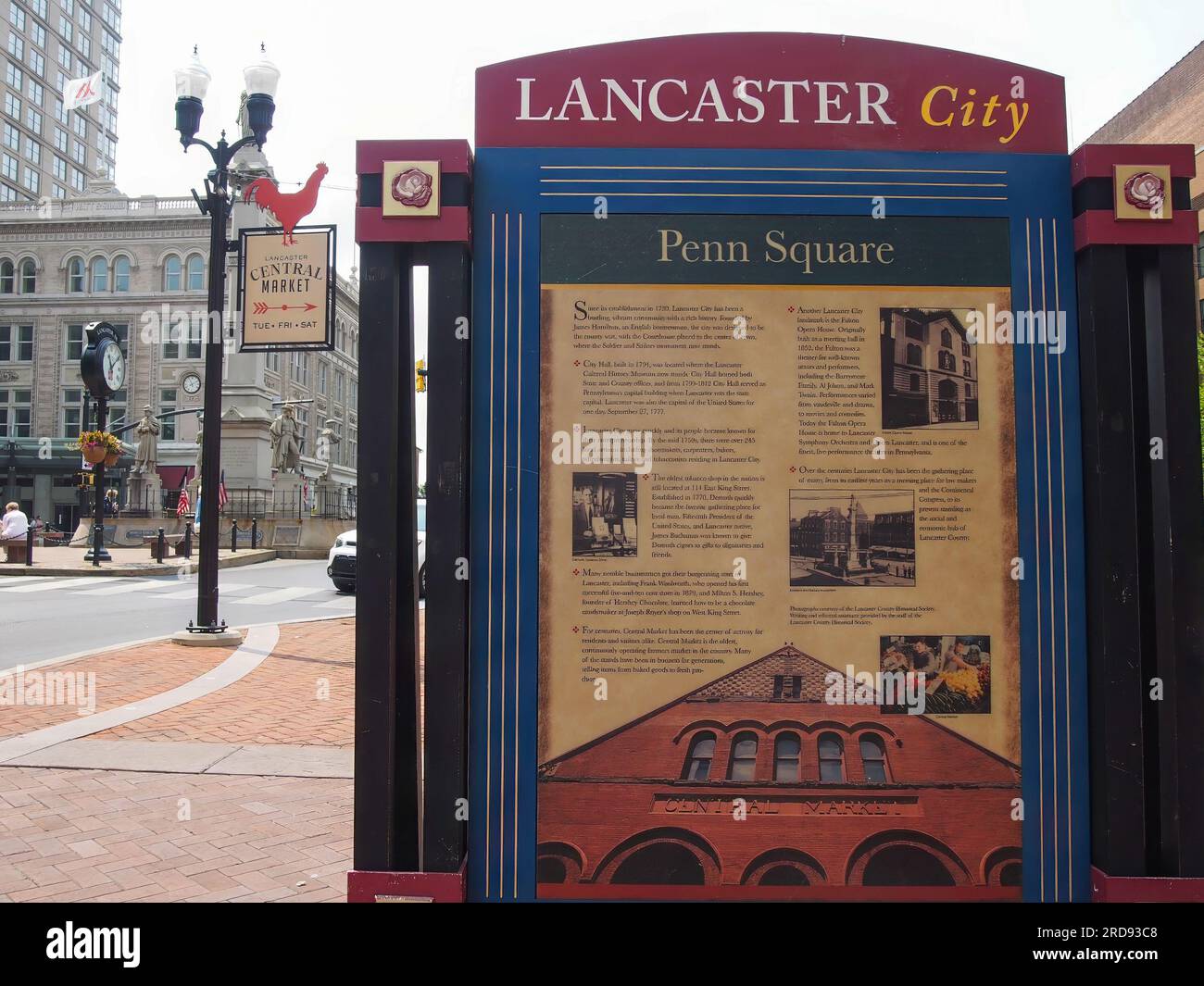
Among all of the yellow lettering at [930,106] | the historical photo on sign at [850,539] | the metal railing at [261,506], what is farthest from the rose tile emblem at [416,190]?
the metal railing at [261,506]

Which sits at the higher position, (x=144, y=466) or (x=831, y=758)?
(x=144, y=466)

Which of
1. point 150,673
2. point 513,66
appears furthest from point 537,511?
point 150,673

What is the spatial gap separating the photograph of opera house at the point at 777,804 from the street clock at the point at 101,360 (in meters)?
19.1

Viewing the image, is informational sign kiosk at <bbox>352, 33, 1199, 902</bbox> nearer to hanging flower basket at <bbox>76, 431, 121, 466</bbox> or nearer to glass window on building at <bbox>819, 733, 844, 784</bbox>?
glass window on building at <bbox>819, 733, 844, 784</bbox>

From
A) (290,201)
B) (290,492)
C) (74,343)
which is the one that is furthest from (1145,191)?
(74,343)

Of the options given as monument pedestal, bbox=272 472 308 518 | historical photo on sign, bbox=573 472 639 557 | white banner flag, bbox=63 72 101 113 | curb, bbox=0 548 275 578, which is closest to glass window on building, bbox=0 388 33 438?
white banner flag, bbox=63 72 101 113

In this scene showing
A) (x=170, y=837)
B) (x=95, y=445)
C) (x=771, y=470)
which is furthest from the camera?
(x=95, y=445)

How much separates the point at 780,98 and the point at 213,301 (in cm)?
1037

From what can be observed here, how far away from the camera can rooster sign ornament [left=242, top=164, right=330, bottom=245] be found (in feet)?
32.0

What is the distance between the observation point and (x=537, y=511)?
107 inches

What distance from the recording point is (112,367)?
19141 millimetres

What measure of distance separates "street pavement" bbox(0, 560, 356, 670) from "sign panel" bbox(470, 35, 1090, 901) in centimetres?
891

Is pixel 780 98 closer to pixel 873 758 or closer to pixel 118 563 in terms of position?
pixel 873 758
